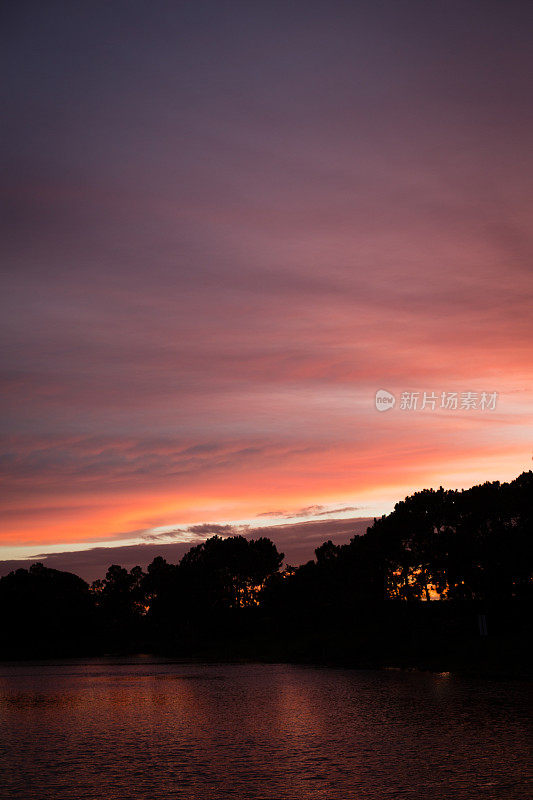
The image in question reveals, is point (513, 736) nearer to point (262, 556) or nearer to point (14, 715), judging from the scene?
point (14, 715)

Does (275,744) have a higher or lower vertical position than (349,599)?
higher

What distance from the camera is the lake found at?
53.6 feet

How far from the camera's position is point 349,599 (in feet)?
407

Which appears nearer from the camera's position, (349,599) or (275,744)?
(275,744)

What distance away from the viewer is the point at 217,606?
170 meters

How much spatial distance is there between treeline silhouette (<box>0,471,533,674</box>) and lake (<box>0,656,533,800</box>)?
18038mm

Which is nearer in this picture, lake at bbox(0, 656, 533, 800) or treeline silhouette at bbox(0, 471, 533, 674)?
lake at bbox(0, 656, 533, 800)

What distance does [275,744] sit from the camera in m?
22.1

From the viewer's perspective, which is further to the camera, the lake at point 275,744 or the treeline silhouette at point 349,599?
the treeline silhouette at point 349,599

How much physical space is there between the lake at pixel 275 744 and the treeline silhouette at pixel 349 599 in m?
18.0

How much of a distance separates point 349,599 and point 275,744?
105251 mm

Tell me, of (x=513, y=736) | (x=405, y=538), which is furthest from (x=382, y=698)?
(x=405, y=538)

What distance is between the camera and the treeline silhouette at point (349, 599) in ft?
245

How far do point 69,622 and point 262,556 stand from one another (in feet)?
154
